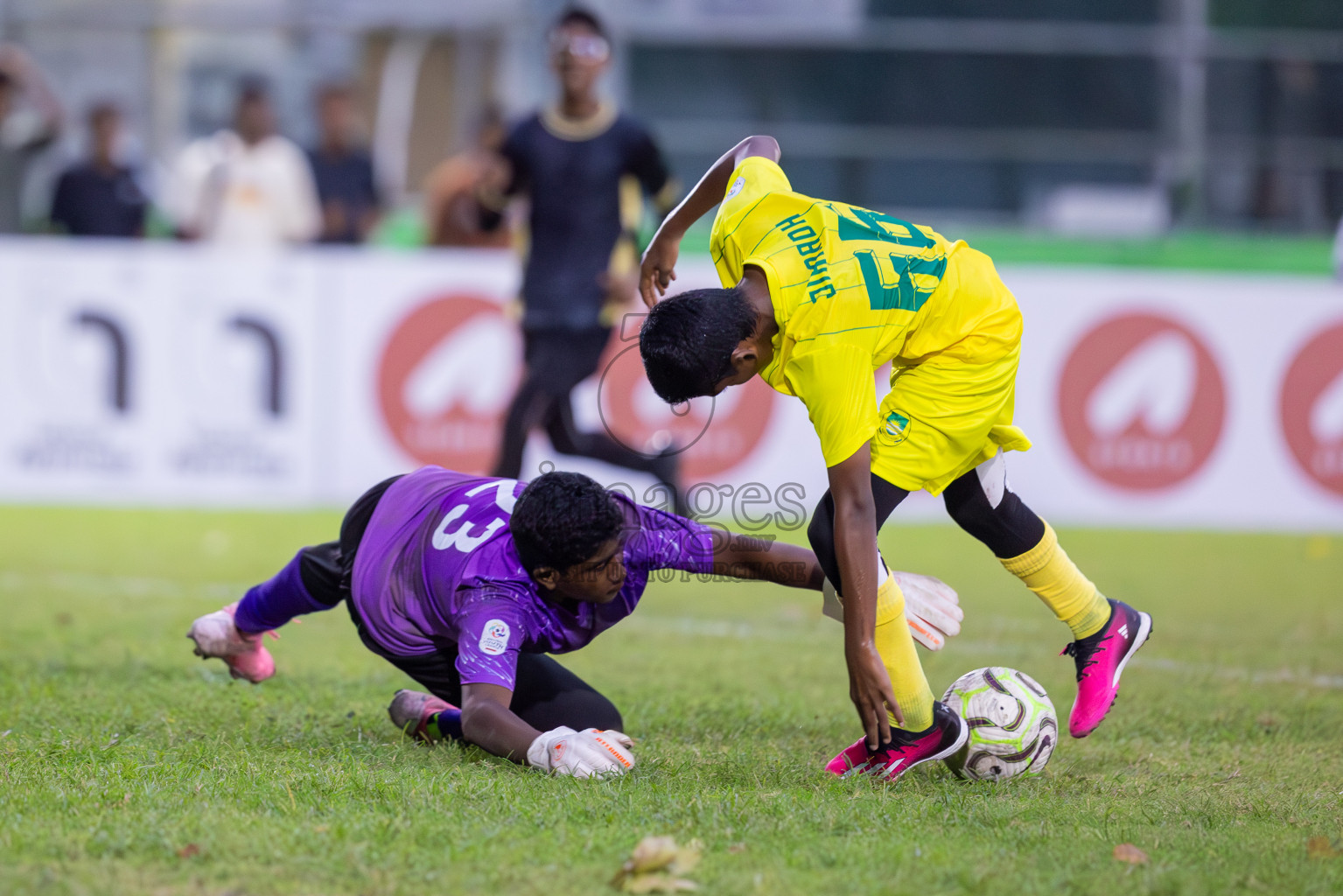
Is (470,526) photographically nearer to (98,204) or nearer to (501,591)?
(501,591)

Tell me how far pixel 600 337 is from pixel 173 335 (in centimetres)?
368

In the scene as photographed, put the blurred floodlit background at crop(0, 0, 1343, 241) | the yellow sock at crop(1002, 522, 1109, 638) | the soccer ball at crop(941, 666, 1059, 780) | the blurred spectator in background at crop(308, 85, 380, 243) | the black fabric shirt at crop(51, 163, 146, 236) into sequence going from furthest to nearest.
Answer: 1. the blurred floodlit background at crop(0, 0, 1343, 241)
2. the blurred spectator in background at crop(308, 85, 380, 243)
3. the black fabric shirt at crop(51, 163, 146, 236)
4. the yellow sock at crop(1002, 522, 1109, 638)
5. the soccer ball at crop(941, 666, 1059, 780)

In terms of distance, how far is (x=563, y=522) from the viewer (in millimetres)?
3703

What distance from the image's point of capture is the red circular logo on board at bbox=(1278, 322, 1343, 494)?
988cm

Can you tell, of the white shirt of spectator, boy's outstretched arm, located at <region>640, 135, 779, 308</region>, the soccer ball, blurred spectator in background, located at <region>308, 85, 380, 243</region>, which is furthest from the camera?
blurred spectator in background, located at <region>308, 85, 380, 243</region>

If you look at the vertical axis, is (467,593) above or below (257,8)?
below

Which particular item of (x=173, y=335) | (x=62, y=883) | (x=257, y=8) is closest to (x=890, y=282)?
(x=62, y=883)

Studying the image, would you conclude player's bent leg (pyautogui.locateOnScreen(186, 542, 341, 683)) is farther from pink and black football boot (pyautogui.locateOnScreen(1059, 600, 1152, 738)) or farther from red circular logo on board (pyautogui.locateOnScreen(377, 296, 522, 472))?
red circular logo on board (pyautogui.locateOnScreen(377, 296, 522, 472))

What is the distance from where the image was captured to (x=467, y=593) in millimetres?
3863

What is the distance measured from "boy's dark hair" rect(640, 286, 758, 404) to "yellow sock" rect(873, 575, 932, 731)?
0.72 metres

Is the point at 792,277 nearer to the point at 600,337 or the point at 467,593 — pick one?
the point at 467,593

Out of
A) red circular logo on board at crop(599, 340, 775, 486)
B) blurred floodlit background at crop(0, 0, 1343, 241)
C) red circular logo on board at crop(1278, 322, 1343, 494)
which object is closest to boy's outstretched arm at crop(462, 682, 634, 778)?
red circular logo on board at crop(599, 340, 775, 486)

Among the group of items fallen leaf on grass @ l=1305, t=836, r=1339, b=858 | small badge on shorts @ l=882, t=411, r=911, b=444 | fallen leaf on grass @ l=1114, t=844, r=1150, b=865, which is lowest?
fallen leaf on grass @ l=1305, t=836, r=1339, b=858

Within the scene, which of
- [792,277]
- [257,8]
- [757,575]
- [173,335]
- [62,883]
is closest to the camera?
[62,883]
